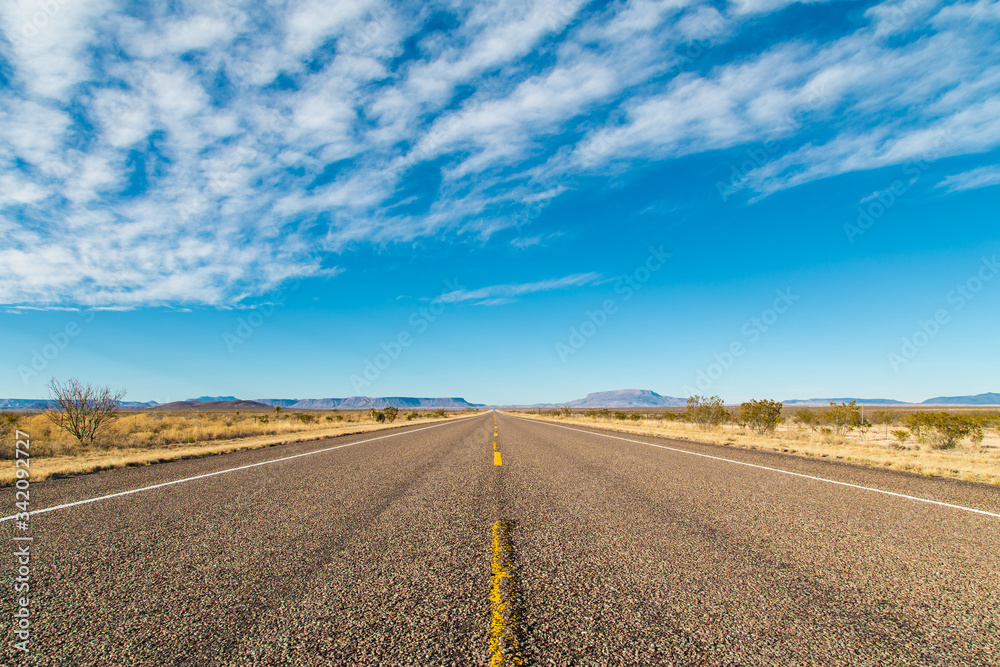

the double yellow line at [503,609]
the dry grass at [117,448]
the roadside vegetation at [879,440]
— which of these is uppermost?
the double yellow line at [503,609]

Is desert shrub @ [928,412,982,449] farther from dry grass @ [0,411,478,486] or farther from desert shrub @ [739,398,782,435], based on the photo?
dry grass @ [0,411,478,486]

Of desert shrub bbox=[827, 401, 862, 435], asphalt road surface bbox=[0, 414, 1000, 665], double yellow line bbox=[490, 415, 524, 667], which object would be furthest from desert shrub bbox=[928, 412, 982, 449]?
double yellow line bbox=[490, 415, 524, 667]

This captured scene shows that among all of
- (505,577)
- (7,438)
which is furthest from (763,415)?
(7,438)

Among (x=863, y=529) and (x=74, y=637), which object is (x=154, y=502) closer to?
(x=74, y=637)

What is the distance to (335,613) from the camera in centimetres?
258

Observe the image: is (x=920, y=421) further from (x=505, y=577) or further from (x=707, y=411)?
(x=505, y=577)

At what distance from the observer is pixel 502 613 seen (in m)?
2.55

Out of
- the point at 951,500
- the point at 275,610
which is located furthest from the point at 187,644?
the point at 951,500

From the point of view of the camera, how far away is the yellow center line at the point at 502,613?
6.89 feet

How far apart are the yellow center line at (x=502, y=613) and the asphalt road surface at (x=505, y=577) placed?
0.04ft

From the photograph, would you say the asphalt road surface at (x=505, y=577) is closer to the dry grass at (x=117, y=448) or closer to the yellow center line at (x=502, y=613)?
the yellow center line at (x=502, y=613)

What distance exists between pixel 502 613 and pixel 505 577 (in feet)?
1.82

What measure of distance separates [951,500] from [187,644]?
8772 mm

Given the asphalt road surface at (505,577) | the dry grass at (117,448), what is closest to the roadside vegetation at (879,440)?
the asphalt road surface at (505,577)
